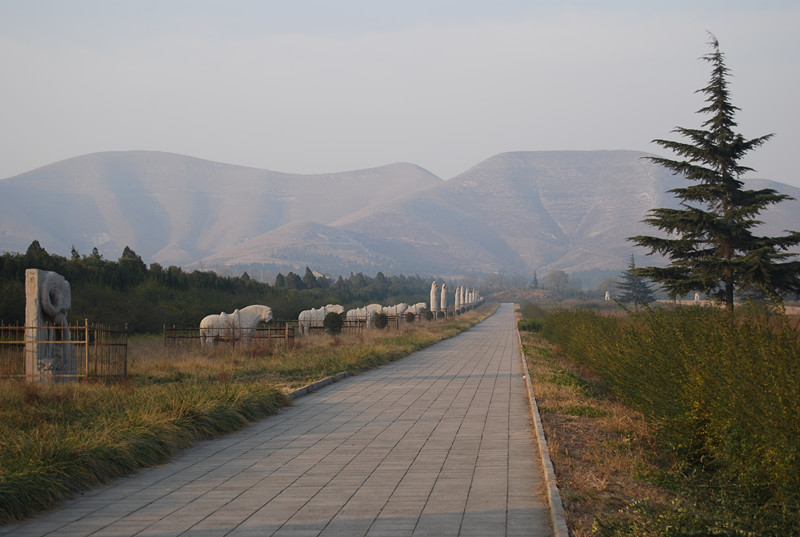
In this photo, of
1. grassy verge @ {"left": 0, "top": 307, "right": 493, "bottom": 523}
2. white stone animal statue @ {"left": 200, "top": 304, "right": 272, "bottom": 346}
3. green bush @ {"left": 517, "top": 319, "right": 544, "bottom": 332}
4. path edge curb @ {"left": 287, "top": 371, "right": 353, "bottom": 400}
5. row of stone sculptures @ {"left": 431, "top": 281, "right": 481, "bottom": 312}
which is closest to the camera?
grassy verge @ {"left": 0, "top": 307, "right": 493, "bottom": 523}

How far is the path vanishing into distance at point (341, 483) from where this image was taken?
5598 millimetres

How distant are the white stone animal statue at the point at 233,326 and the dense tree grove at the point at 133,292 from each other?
2551 millimetres

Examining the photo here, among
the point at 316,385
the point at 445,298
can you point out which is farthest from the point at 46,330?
the point at 445,298

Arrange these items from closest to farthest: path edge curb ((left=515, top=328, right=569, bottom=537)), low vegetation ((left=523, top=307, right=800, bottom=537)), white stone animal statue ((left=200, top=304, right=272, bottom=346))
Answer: low vegetation ((left=523, top=307, right=800, bottom=537)) < path edge curb ((left=515, top=328, right=569, bottom=537)) < white stone animal statue ((left=200, top=304, right=272, bottom=346))

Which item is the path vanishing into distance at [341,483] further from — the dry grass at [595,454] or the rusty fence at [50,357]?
the rusty fence at [50,357]

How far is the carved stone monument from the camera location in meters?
13.8

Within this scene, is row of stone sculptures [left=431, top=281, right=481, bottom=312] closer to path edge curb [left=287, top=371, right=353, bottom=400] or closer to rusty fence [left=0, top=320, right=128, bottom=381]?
path edge curb [left=287, top=371, right=353, bottom=400]

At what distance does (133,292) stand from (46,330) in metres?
16.8

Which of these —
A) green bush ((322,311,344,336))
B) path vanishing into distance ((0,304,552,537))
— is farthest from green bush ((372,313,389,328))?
path vanishing into distance ((0,304,552,537))

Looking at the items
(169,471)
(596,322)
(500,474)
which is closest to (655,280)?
(596,322)

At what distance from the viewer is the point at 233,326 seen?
73.9 ft

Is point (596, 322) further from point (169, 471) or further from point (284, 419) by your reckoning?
point (169, 471)

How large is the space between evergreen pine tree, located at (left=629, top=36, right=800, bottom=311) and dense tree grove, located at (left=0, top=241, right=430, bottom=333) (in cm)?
1646

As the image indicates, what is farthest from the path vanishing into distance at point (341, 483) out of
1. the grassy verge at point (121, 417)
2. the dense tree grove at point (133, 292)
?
the dense tree grove at point (133, 292)
